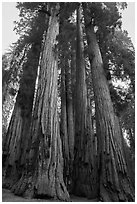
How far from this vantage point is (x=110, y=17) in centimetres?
755

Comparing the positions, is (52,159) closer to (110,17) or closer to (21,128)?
(21,128)

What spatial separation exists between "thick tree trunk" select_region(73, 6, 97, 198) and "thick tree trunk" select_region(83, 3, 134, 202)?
919mm

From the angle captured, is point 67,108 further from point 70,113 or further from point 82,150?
point 82,150

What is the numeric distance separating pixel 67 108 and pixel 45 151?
7.18 metres

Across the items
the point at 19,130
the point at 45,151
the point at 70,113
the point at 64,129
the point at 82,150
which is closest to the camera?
the point at 45,151

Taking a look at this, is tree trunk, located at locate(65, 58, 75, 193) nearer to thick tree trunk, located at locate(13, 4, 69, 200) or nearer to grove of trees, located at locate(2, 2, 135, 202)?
grove of trees, located at locate(2, 2, 135, 202)

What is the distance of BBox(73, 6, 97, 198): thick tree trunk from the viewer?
Answer: 6348 millimetres

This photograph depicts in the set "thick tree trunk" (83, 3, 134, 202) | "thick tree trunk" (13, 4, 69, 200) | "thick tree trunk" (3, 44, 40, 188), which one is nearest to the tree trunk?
"thick tree trunk" (3, 44, 40, 188)

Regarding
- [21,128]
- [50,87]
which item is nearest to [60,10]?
[50,87]

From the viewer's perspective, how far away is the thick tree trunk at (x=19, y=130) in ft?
23.2

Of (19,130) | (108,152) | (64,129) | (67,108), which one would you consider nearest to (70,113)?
(67,108)

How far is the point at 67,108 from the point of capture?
11.5 meters

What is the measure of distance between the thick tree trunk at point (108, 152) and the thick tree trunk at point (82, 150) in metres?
0.92

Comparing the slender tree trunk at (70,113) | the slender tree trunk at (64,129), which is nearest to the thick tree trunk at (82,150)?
the slender tree trunk at (64,129)
